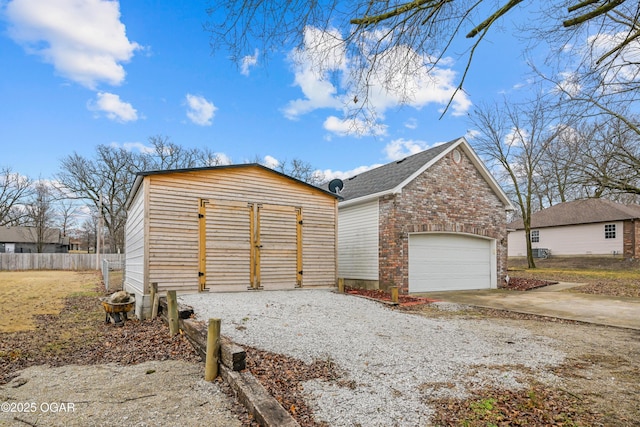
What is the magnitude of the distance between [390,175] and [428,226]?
97.5 inches

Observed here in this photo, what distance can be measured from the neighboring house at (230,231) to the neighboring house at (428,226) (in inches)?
81.8

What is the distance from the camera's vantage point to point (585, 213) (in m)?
24.8

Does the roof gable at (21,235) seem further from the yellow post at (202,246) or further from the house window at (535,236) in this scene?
the house window at (535,236)

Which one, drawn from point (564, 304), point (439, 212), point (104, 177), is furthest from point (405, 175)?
point (104, 177)

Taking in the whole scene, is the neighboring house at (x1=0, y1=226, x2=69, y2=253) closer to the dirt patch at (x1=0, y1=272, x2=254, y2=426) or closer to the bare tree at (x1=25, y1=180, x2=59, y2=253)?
the bare tree at (x1=25, y1=180, x2=59, y2=253)

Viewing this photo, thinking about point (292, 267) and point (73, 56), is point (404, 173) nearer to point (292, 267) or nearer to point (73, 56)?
point (292, 267)

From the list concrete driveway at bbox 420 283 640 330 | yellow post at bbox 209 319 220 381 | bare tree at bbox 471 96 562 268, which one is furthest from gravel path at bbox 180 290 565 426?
bare tree at bbox 471 96 562 268

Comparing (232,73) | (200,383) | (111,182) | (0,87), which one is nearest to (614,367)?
(200,383)

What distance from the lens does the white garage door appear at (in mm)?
11969

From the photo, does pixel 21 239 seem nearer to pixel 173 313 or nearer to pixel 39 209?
pixel 39 209

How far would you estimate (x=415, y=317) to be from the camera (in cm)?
748

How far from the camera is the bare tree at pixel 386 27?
3479mm

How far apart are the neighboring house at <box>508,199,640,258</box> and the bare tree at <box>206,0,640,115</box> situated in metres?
20.7

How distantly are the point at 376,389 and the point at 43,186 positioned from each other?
40437 millimetres
